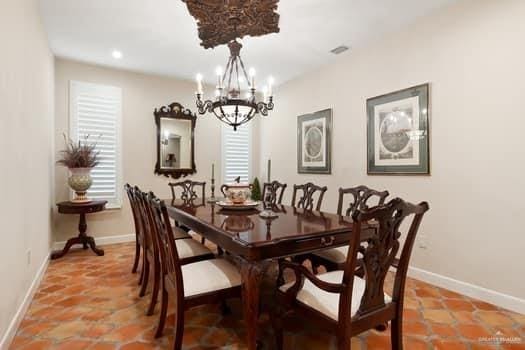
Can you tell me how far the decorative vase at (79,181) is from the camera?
3842 millimetres

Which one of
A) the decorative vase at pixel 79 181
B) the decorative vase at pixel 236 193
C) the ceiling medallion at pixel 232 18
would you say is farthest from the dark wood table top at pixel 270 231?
the decorative vase at pixel 79 181

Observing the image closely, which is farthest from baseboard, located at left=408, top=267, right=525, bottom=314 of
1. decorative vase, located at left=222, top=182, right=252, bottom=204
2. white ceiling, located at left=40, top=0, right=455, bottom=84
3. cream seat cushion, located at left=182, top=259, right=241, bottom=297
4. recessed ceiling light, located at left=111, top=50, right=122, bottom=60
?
recessed ceiling light, located at left=111, top=50, right=122, bottom=60

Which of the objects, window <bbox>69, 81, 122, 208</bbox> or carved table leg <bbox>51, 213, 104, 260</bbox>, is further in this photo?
window <bbox>69, 81, 122, 208</bbox>

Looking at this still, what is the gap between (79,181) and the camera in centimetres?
385

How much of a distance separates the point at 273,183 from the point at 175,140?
7.88 feet

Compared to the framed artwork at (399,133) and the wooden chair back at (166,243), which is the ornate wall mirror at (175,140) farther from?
the wooden chair back at (166,243)

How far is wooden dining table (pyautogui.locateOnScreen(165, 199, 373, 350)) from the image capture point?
1.59 metres

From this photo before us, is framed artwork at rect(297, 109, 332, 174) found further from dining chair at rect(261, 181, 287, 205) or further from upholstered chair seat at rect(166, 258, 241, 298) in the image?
upholstered chair seat at rect(166, 258, 241, 298)

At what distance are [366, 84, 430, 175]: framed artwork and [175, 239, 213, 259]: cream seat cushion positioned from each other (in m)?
2.27

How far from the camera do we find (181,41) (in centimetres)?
355

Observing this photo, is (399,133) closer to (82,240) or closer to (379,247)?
(379,247)

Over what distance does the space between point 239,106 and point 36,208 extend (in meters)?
2.29

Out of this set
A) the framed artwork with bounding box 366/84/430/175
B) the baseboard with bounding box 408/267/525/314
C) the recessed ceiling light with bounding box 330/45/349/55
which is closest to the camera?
the baseboard with bounding box 408/267/525/314

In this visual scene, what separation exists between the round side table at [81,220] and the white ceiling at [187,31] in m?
2.06
